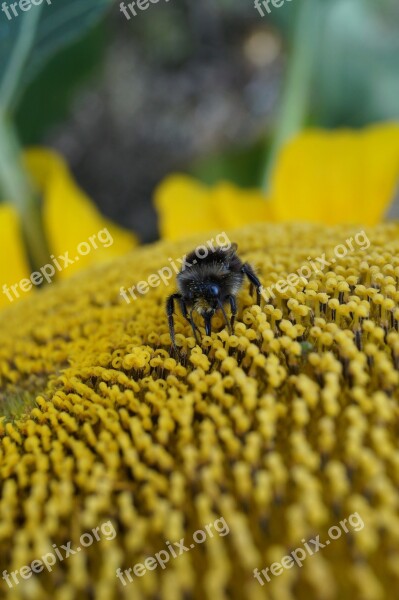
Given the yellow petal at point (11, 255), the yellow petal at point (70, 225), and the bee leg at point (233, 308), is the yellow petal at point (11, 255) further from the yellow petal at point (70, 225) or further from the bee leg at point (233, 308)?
the bee leg at point (233, 308)

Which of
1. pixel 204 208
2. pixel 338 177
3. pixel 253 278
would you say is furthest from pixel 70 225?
pixel 253 278

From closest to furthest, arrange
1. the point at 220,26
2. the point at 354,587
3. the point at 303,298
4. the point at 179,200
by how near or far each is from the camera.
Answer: the point at 354,587, the point at 303,298, the point at 179,200, the point at 220,26

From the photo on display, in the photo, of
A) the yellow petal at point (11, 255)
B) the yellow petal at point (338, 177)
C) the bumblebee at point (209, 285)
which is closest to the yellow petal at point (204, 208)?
the yellow petal at point (338, 177)

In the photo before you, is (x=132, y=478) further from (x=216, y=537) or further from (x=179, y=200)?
(x=179, y=200)

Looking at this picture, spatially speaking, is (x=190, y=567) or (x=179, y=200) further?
(x=179, y=200)

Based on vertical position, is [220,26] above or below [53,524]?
above

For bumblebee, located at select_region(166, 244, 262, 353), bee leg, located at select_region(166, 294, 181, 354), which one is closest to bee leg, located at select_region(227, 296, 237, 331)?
bumblebee, located at select_region(166, 244, 262, 353)

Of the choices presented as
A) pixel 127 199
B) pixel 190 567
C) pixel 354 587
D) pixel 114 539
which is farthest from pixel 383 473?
pixel 127 199
